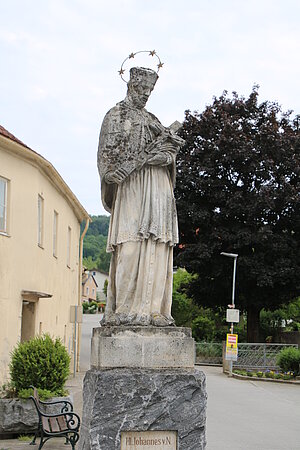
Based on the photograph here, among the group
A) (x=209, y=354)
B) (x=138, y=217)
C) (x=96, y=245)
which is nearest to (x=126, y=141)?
(x=138, y=217)

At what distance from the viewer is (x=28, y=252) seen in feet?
67.9

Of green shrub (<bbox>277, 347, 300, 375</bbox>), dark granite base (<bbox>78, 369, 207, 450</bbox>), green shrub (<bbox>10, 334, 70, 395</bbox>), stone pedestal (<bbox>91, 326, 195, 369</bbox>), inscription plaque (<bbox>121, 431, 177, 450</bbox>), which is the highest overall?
stone pedestal (<bbox>91, 326, 195, 369</bbox>)

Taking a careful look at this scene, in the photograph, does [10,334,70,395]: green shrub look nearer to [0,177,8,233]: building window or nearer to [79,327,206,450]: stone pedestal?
[79,327,206,450]: stone pedestal

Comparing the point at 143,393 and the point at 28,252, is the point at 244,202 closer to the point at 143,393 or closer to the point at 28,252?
the point at 28,252

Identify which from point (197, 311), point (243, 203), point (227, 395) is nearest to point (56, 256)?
point (227, 395)

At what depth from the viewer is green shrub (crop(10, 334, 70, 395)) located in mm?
12344

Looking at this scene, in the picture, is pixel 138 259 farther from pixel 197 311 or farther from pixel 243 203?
pixel 197 311

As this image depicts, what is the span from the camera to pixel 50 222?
2386 cm

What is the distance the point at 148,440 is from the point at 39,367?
6505 mm

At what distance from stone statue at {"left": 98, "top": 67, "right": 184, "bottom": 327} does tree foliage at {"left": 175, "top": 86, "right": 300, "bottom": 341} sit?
1099 inches

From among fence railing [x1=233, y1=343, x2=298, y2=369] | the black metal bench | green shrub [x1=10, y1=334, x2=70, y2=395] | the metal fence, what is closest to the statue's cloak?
the black metal bench

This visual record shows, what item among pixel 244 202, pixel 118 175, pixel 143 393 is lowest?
pixel 143 393

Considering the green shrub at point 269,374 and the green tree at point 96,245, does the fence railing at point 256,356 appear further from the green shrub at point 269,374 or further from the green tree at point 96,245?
the green tree at point 96,245

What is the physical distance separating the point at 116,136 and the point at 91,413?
260cm
